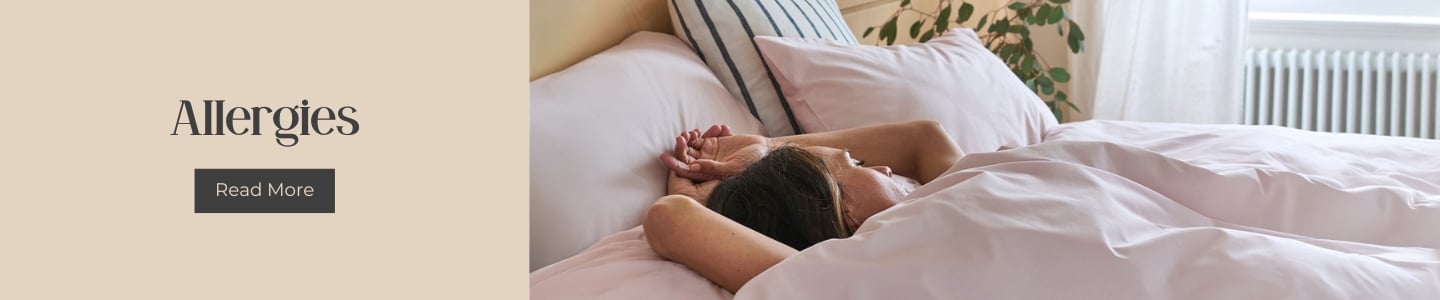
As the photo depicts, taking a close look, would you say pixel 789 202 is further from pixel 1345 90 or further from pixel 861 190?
pixel 1345 90

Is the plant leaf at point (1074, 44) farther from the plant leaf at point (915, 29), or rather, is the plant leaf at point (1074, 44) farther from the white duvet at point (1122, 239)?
the white duvet at point (1122, 239)

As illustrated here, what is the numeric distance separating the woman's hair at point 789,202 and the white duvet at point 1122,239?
12 cm

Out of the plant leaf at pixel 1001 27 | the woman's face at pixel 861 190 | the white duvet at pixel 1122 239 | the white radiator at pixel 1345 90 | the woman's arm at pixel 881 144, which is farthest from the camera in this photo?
the white radiator at pixel 1345 90

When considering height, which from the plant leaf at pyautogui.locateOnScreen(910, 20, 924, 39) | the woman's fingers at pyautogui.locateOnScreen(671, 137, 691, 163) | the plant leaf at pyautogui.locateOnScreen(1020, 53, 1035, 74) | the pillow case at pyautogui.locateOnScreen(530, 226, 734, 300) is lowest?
Result: the pillow case at pyautogui.locateOnScreen(530, 226, 734, 300)

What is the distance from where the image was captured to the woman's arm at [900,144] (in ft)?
5.65

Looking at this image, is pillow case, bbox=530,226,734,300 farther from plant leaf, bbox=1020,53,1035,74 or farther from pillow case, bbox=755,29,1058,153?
plant leaf, bbox=1020,53,1035,74

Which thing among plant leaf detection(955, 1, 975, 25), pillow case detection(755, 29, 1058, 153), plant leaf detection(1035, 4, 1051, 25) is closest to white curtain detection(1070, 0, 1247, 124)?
plant leaf detection(1035, 4, 1051, 25)

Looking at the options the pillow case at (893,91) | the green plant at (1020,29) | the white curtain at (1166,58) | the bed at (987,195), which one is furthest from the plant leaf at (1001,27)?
the pillow case at (893,91)
